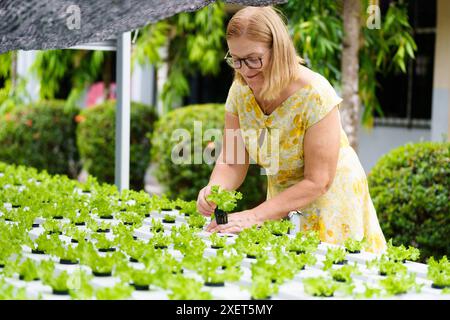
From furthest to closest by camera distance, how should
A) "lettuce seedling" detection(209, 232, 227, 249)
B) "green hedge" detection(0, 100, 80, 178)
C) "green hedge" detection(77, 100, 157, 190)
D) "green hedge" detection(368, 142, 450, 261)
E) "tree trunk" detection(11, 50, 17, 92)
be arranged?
"tree trunk" detection(11, 50, 17, 92) < "green hedge" detection(0, 100, 80, 178) < "green hedge" detection(77, 100, 157, 190) < "green hedge" detection(368, 142, 450, 261) < "lettuce seedling" detection(209, 232, 227, 249)

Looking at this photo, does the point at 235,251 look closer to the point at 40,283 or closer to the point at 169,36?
the point at 40,283

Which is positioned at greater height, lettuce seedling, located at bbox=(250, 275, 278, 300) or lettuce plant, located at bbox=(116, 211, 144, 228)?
lettuce seedling, located at bbox=(250, 275, 278, 300)

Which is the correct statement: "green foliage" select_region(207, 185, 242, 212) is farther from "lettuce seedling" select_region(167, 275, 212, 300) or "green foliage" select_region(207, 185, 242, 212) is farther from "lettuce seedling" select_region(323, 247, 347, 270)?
"lettuce seedling" select_region(167, 275, 212, 300)

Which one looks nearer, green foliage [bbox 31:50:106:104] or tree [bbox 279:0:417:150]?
tree [bbox 279:0:417:150]

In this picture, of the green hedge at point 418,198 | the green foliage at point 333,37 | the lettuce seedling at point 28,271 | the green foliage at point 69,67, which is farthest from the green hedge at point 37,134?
the lettuce seedling at point 28,271

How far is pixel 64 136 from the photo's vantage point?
1262cm

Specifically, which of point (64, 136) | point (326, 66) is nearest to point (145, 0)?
point (326, 66)

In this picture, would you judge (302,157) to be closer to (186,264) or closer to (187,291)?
(186,264)

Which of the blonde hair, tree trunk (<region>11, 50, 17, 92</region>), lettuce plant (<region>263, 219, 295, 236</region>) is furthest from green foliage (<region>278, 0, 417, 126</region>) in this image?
tree trunk (<region>11, 50, 17, 92</region>)

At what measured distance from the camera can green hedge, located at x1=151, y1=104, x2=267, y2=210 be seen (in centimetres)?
952

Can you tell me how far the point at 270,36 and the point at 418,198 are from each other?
11.2 feet

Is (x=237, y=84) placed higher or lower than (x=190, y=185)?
higher

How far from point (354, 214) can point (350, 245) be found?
86 centimetres
